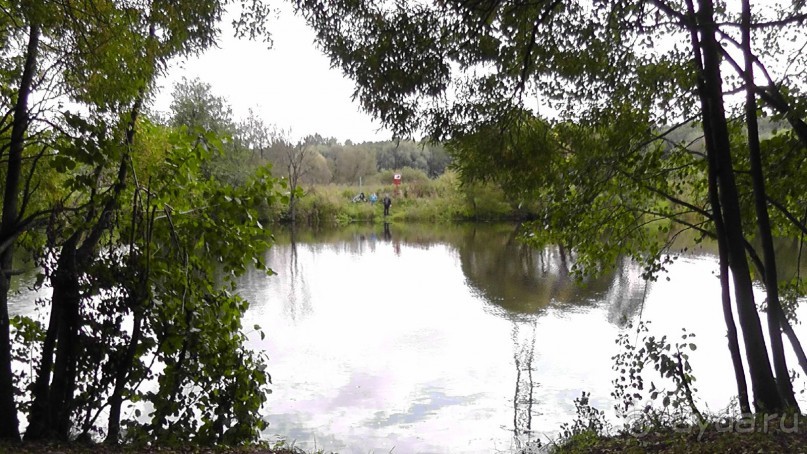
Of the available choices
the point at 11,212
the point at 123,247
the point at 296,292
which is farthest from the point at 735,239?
the point at 296,292

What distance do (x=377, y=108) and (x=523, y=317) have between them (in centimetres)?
777

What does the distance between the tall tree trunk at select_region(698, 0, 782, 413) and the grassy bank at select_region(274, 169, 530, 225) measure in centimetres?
2996

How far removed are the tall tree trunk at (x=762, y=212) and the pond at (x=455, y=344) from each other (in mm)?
2094

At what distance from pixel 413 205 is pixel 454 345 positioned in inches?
1294

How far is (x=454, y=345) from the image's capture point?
31.5 ft

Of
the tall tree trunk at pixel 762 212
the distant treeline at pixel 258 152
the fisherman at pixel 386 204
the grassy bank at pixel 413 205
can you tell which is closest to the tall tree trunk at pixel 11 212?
the tall tree trunk at pixel 762 212

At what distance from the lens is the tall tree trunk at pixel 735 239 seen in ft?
14.2

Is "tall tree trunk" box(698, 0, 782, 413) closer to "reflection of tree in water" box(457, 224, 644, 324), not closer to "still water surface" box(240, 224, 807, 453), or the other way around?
"still water surface" box(240, 224, 807, 453)

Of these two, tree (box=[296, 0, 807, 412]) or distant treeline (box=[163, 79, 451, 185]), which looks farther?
distant treeline (box=[163, 79, 451, 185])

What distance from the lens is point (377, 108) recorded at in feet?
13.8

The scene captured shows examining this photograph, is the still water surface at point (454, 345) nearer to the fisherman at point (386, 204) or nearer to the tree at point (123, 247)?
the tree at point (123, 247)

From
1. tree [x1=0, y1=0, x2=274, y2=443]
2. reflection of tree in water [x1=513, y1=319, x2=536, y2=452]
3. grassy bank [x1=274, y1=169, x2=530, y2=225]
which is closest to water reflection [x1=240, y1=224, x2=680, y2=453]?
reflection of tree in water [x1=513, y1=319, x2=536, y2=452]

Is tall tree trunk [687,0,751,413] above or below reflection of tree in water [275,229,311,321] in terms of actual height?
above

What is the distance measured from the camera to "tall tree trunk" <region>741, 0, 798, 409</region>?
14.2 ft
